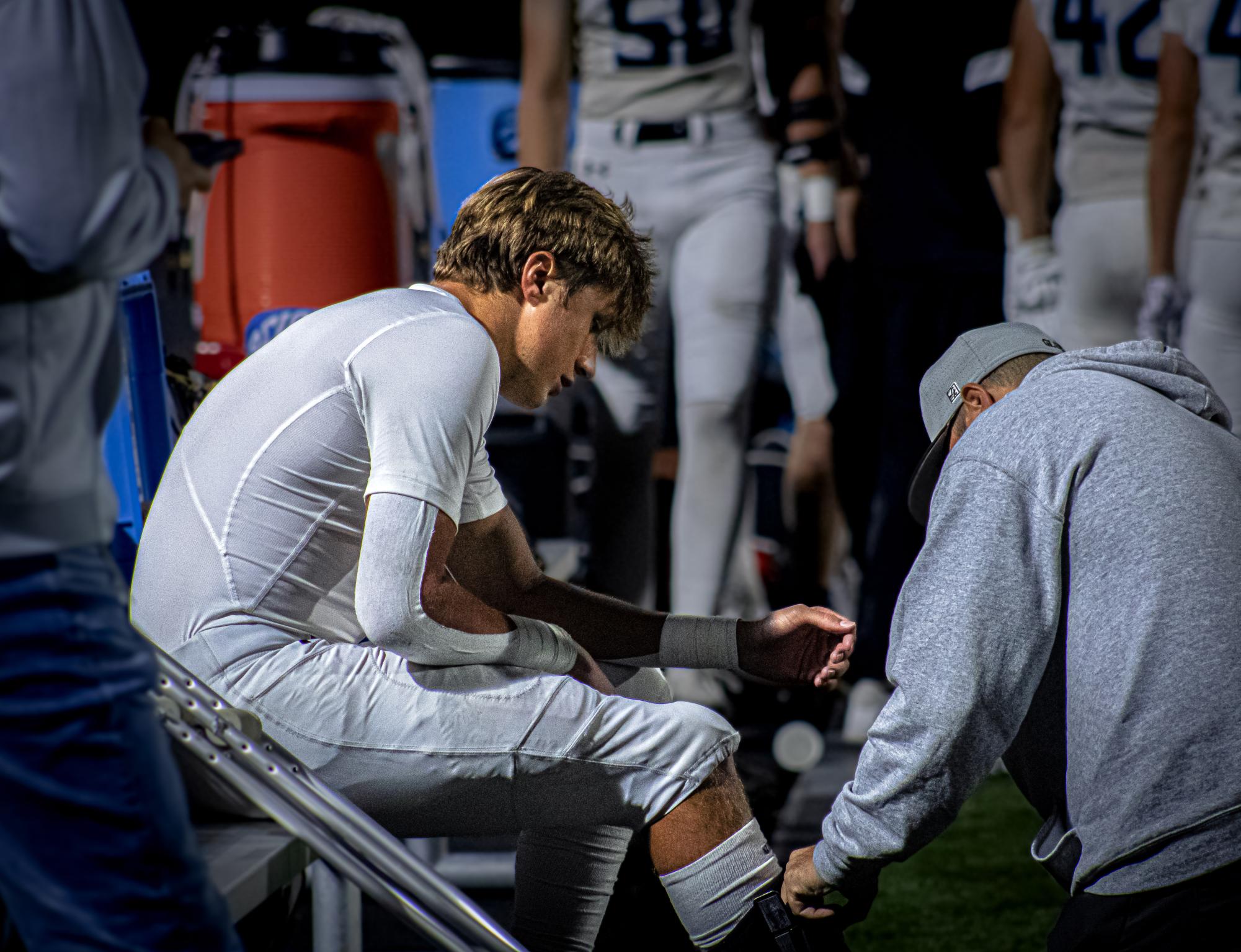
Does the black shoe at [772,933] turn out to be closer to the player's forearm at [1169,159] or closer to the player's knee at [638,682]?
the player's knee at [638,682]

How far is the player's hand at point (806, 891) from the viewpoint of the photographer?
4.15ft

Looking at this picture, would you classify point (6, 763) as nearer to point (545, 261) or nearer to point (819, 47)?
point (545, 261)

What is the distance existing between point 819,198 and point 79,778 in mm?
2673

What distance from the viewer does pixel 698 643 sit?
1568 millimetres

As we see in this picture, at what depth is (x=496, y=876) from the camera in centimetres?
240

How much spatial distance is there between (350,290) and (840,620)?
1.67 meters

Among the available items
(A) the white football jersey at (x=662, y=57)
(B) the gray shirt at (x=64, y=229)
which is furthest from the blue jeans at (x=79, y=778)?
(A) the white football jersey at (x=662, y=57)

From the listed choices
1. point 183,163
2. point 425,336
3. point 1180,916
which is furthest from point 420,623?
point 183,163

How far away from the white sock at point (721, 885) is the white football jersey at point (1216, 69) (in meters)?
2.74

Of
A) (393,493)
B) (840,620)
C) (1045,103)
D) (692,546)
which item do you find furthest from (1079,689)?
(1045,103)

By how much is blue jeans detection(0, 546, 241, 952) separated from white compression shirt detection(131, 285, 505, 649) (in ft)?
1.31

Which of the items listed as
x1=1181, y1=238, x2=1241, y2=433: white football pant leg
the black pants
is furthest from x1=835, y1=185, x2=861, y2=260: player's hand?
the black pants

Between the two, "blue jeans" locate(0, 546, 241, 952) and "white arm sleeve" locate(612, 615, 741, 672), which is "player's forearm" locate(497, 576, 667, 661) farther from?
"blue jeans" locate(0, 546, 241, 952)

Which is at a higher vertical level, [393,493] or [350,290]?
[393,493]
